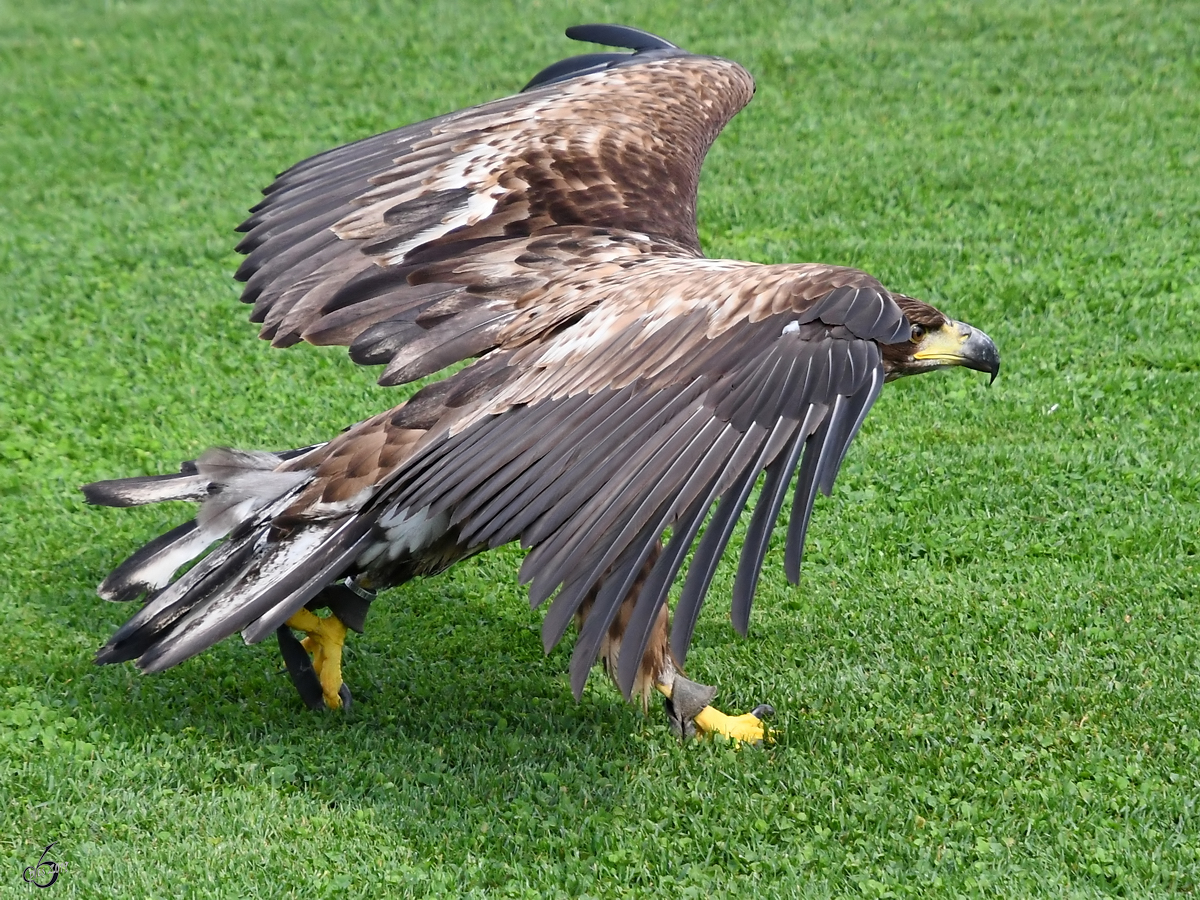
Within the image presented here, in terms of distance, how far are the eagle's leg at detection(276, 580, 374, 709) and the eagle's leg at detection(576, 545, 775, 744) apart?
787 mm

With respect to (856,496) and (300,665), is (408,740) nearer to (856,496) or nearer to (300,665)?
(300,665)

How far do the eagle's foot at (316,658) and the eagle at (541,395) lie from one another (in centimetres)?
→ 1

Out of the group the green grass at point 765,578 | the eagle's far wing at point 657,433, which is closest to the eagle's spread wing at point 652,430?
the eagle's far wing at point 657,433

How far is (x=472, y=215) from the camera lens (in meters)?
5.06

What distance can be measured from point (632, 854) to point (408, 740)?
0.95 meters

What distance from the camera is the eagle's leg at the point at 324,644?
4680 millimetres

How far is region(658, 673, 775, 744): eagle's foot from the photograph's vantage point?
181 inches

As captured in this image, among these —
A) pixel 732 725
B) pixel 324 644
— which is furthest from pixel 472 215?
pixel 732 725

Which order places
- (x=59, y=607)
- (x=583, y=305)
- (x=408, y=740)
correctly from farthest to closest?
(x=59, y=607), (x=408, y=740), (x=583, y=305)

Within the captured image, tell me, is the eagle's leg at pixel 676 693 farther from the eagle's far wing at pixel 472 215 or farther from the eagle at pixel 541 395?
the eagle's far wing at pixel 472 215

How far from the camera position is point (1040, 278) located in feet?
25.8

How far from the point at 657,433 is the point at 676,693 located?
4.25ft

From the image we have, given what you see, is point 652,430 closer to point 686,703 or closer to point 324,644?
point 686,703

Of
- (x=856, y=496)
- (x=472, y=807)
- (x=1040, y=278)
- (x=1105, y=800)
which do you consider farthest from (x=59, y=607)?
(x=1040, y=278)
